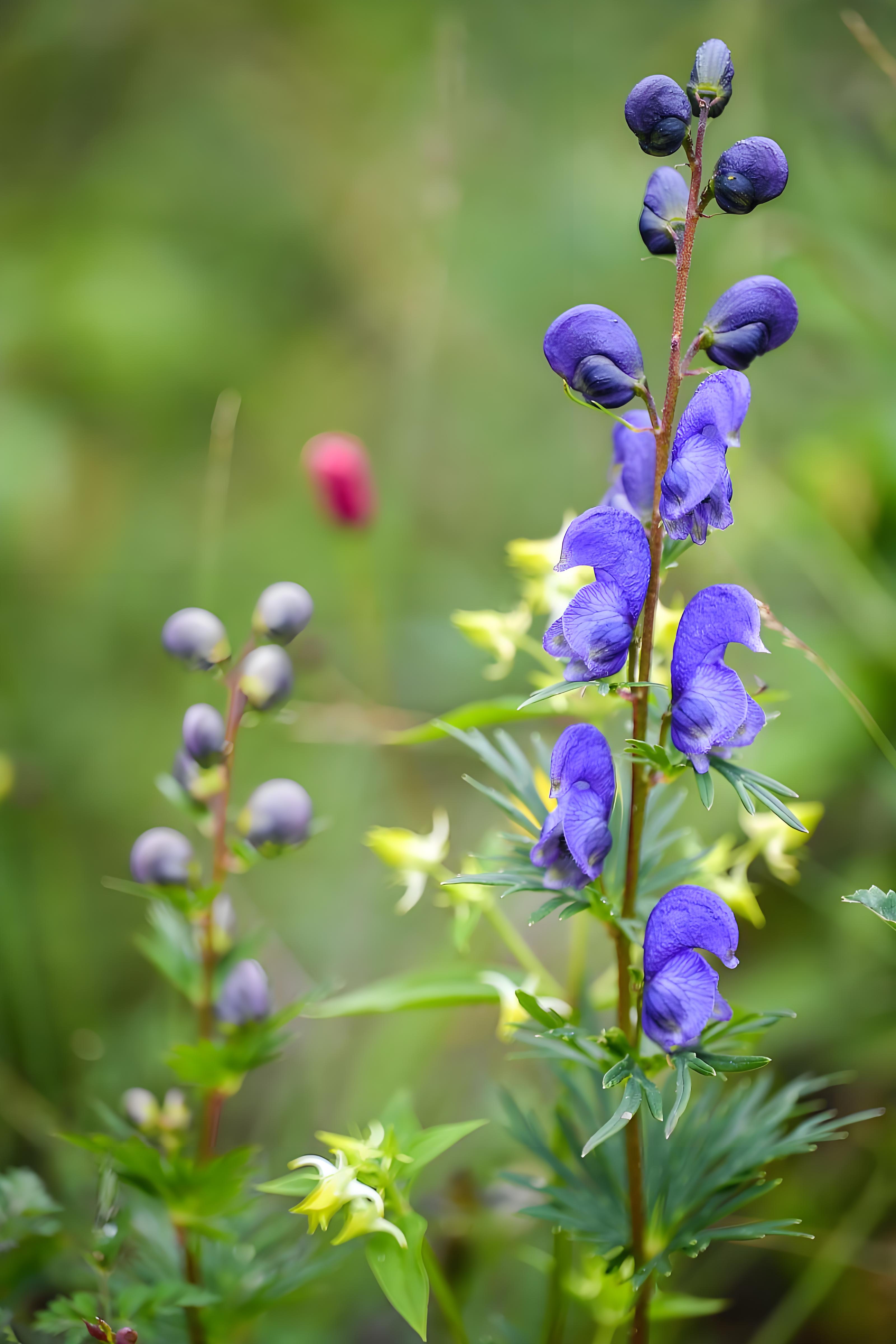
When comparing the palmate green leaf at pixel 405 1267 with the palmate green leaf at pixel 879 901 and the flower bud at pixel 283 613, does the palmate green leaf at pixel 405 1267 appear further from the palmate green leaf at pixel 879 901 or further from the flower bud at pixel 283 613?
the flower bud at pixel 283 613

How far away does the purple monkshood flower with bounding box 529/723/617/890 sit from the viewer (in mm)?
737

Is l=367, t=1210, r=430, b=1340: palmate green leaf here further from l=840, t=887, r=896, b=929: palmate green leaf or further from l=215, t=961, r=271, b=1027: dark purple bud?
l=840, t=887, r=896, b=929: palmate green leaf

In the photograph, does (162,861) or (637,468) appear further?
(162,861)

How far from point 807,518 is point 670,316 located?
71 centimetres

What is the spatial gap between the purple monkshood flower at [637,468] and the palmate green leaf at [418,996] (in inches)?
18.5

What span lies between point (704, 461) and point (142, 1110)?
0.89 m

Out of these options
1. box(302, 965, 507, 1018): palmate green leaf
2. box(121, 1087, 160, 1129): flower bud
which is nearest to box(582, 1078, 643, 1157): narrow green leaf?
box(302, 965, 507, 1018): palmate green leaf

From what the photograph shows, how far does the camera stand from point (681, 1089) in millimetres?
667

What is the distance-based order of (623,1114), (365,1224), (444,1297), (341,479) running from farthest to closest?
(341,479)
(444,1297)
(365,1224)
(623,1114)

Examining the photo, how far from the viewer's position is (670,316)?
A: 86.0 inches

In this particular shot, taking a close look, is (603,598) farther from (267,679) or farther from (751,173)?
(267,679)

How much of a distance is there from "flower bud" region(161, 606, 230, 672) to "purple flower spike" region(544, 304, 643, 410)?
1.47 ft

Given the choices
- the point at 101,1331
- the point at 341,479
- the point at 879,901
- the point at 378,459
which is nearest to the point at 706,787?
the point at 879,901

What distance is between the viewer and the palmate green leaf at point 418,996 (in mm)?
958
